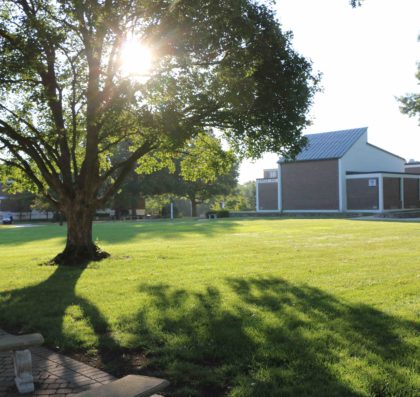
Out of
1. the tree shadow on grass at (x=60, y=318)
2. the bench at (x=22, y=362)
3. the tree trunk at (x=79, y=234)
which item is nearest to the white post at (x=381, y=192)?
the tree trunk at (x=79, y=234)

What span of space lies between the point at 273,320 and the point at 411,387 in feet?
8.31

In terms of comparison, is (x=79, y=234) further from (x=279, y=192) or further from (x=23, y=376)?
(x=279, y=192)

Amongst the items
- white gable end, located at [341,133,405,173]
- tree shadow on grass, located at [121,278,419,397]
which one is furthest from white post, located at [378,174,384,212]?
tree shadow on grass, located at [121,278,419,397]

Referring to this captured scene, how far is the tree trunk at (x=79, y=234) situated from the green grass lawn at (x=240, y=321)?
1.50 m

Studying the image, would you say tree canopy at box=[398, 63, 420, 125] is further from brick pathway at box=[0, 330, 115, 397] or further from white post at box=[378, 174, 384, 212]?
brick pathway at box=[0, 330, 115, 397]

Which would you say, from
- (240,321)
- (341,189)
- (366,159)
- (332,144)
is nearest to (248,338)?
(240,321)

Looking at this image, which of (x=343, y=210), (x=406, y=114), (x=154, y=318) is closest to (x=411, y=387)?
(x=154, y=318)

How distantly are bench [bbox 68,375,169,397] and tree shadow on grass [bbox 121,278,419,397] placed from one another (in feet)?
1.98

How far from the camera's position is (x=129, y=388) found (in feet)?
12.1

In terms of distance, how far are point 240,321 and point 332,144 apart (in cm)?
5094

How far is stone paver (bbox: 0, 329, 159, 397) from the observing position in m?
4.56

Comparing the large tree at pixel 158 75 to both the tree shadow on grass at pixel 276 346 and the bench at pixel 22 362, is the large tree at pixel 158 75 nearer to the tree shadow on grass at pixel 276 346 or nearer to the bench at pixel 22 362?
the tree shadow on grass at pixel 276 346

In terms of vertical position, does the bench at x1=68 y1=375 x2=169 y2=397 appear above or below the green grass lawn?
above

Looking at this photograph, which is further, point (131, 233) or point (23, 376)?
point (131, 233)
